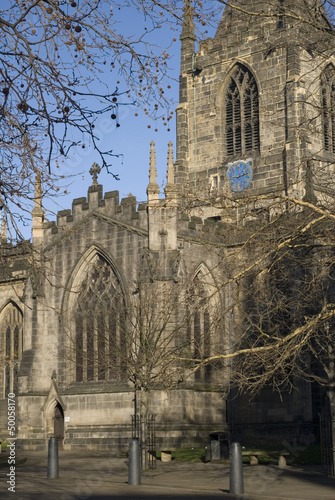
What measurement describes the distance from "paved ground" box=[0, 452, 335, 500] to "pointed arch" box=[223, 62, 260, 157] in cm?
1935

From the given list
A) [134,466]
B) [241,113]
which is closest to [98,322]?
[241,113]

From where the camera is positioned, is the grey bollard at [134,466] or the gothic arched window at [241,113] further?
the gothic arched window at [241,113]

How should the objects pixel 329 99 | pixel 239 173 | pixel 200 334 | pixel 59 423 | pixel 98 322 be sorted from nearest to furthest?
1. pixel 200 334
2. pixel 98 322
3. pixel 59 423
4. pixel 239 173
5. pixel 329 99

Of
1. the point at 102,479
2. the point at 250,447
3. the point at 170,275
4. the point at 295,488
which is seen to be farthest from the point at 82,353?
the point at 295,488

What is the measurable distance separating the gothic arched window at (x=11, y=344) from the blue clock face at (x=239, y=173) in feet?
37.9

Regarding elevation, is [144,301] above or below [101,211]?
below

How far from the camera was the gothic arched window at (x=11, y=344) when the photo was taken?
40.9 metres

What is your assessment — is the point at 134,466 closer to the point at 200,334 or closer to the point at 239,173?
the point at 200,334

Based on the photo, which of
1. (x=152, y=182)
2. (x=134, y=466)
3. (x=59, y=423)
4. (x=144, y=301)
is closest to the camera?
(x=134, y=466)

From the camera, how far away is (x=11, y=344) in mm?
41406

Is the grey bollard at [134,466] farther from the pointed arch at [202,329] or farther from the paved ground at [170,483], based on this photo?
the pointed arch at [202,329]

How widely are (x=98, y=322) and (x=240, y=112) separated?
1377 centimetres

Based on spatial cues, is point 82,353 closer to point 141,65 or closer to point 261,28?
point 261,28

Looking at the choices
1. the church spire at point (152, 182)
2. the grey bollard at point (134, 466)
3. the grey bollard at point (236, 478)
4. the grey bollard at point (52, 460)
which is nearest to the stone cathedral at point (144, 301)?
the church spire at point (152, 182)
